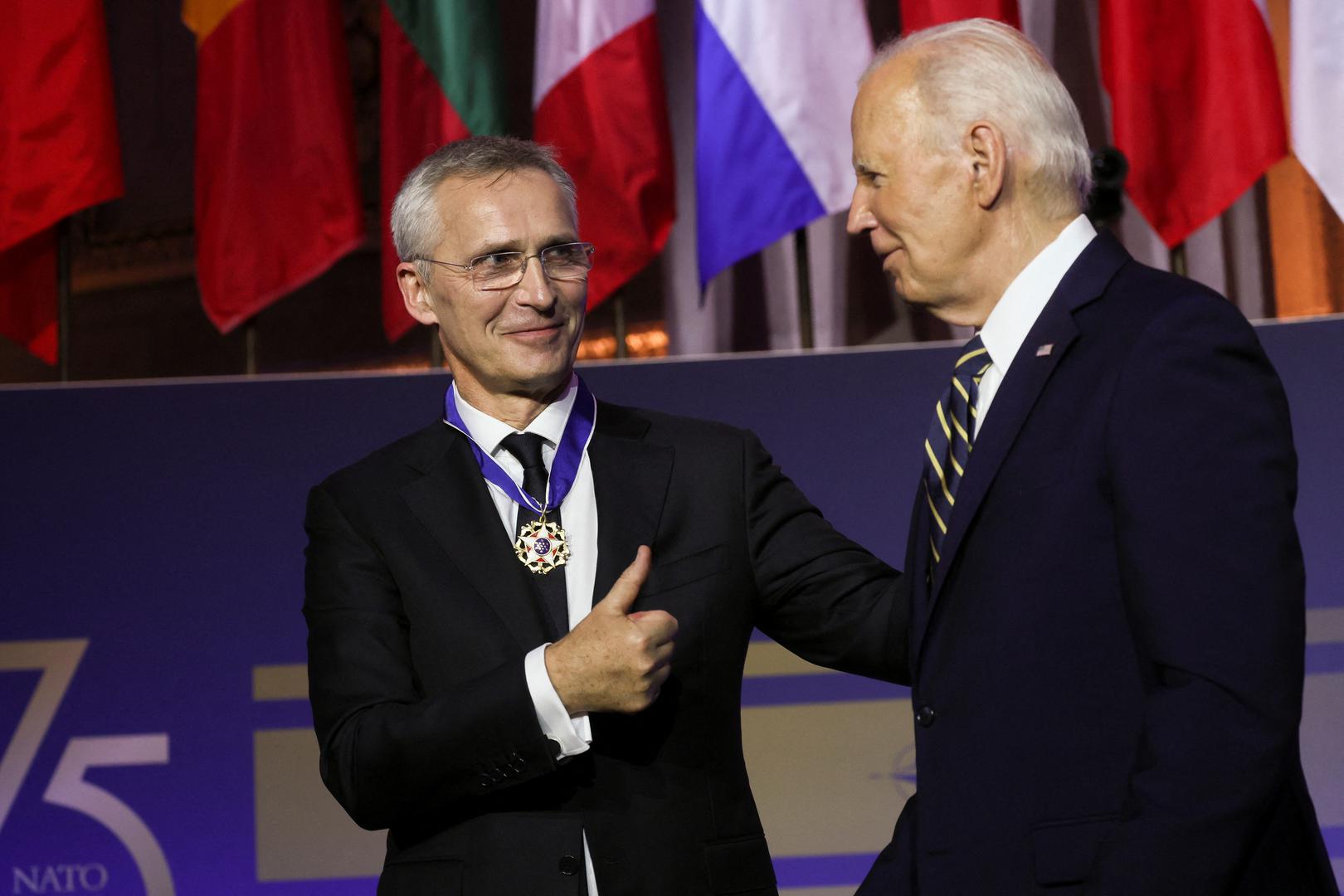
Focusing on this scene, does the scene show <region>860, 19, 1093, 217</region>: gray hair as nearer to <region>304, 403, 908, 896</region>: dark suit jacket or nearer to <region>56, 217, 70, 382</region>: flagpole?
<region>304, 403, 908, 896</region>: dark suit jacket

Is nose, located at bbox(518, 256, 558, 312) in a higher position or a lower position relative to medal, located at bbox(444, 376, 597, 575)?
higher

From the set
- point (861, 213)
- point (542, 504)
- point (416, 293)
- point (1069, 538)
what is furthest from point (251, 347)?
point (1069, 538)

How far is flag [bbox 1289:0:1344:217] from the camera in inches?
162

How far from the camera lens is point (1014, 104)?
1655 mm

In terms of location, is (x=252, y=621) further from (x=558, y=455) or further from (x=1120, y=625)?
(x=1120, y=625)

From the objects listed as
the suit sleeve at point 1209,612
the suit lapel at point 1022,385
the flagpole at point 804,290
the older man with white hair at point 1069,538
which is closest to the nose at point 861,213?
the older man with white hair at point 1069,538

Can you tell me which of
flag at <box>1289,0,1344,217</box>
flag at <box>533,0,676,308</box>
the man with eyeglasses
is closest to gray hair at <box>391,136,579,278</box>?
the man with eyeglasses

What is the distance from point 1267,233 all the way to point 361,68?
3010 millimetres

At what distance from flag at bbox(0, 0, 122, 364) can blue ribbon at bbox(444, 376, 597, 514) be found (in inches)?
101

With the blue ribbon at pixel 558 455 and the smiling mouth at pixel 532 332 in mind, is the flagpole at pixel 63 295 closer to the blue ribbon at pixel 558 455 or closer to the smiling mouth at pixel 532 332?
the blue ribbon at pixel 558 455

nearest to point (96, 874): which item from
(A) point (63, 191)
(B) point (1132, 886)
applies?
(A) point (63, 191)

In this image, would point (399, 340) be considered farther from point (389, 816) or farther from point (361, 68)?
point (389, 816)

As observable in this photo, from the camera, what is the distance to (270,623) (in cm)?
399

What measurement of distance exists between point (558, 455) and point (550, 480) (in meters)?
0.04
